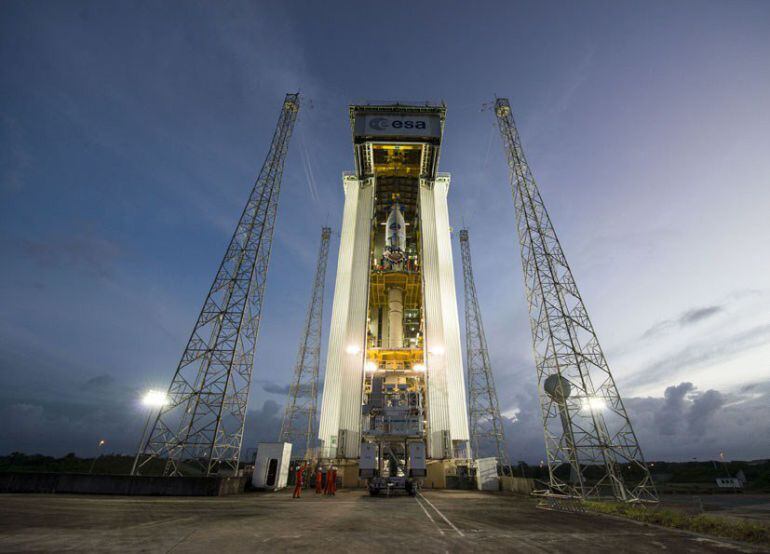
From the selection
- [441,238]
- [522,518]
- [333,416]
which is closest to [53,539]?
[522,518]

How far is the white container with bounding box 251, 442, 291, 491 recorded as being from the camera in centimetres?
2070

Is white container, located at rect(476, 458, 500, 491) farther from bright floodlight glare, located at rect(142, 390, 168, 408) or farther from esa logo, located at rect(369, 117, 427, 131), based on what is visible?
esa logo, located at rect(369, 117, 427, 131)

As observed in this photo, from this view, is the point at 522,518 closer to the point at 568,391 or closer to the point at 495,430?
the point at 568,391

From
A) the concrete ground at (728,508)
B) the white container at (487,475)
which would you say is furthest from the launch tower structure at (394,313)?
the concrete ground at (728,508)

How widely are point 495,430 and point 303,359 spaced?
2175cm

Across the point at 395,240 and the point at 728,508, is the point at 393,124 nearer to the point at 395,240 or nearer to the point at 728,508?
the point at 395,240

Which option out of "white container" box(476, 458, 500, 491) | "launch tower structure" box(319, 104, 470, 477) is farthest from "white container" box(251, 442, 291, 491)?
"white container" box(476, 458, 500, 491)

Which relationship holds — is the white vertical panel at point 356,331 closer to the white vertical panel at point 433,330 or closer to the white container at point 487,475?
the white vertical panel at point 433,330

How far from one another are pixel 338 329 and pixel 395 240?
1194 cm

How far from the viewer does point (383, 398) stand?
23.7 meters

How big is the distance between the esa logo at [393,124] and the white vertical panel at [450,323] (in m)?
6.20

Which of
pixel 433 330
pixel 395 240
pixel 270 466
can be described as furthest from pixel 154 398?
pixel 395 240

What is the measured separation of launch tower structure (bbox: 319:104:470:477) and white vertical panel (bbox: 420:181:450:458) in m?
0.09

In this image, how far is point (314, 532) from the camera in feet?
24.5
